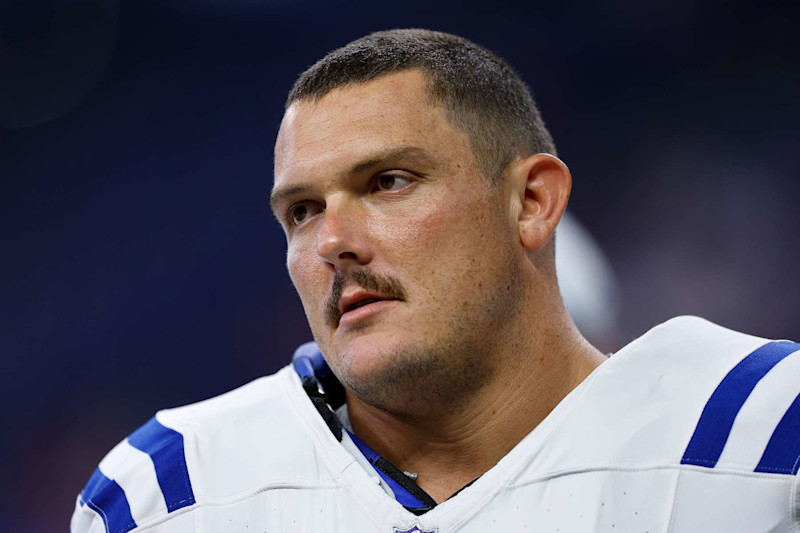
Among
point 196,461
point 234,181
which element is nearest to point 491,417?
point 196,461

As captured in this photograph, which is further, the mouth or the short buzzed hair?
the short buzzed hair

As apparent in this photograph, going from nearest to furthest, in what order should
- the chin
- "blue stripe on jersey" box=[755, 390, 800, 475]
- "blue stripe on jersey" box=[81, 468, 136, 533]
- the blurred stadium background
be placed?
"blue stripe on jersey" box=[755, 390, 800, 475]
the chin
"blue stripe on jersey" box=[81, 468, 136, 533]
the blurred stadium background

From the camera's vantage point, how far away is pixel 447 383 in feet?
3.77

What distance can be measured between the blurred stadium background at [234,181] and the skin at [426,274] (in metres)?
1.05

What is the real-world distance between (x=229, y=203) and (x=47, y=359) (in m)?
0.66

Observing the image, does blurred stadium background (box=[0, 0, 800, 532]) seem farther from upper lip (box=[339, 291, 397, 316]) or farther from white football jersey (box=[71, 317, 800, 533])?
upper lip (box=[339, 291, 397, 316])

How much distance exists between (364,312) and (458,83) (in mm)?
396

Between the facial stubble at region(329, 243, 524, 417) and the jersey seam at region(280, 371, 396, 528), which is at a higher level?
the facial stubble at region(329, 243, 524, 417)

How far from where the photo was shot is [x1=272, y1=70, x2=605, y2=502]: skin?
1110mm

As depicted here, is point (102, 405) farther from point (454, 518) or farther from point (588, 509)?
point (588, 509)

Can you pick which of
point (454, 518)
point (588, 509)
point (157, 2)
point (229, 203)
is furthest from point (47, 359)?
point (588, 509)

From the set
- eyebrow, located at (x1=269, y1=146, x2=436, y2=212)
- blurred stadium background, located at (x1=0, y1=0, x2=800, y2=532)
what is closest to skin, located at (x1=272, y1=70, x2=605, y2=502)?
eyebrow, located at (x1=269, y1=146, x2=436, y2=212)

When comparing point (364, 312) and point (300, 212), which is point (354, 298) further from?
point (300, 212)

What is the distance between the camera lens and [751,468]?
3.22 feet
